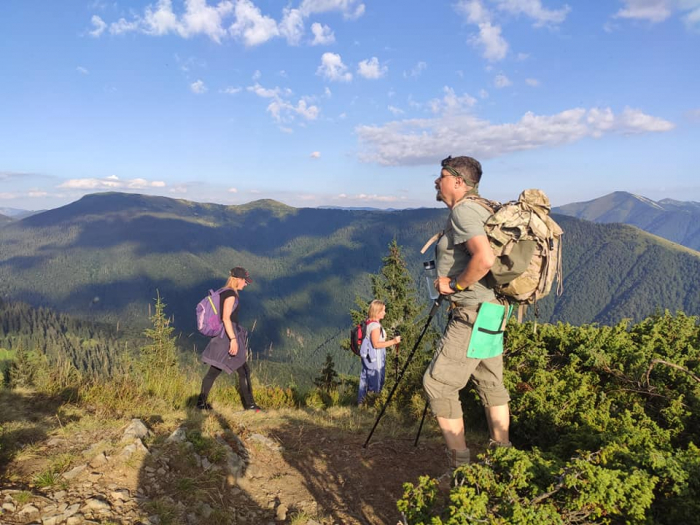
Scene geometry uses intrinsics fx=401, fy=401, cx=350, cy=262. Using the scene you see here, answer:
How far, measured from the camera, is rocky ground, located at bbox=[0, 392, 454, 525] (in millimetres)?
3055

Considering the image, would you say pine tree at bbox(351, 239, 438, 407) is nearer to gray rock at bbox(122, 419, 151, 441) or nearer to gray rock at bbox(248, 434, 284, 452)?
gray rock at bbox(248, 434, 284, 452)

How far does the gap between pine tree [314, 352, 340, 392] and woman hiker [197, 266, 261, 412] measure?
2516mm

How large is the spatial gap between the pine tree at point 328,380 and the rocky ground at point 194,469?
3.60m

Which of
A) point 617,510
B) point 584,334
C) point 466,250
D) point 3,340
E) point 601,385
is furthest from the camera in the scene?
point 3,340

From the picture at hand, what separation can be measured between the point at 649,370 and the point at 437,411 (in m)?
2.25

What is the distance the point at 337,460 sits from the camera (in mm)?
4590

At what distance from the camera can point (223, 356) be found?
625 cm

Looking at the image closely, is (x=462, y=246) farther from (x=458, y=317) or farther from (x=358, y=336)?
(x=358, y=336)

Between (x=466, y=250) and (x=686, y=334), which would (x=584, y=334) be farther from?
(x=466, y=250)

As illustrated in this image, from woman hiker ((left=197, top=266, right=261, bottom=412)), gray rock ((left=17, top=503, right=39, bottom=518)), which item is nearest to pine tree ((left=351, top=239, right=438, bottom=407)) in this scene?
woman hiker ((left=197, top=266, right=261, bottom=412))

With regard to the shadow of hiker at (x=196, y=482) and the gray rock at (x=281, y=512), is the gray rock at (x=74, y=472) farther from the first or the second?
the gray rock at (x=281, y=512)

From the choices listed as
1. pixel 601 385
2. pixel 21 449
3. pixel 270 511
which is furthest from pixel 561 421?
pixel 21 449

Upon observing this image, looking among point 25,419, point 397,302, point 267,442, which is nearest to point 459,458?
point 267,442

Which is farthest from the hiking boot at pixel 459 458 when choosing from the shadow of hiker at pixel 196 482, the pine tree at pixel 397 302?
the pine tree at pixel 397 302
